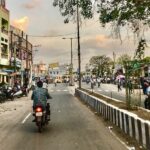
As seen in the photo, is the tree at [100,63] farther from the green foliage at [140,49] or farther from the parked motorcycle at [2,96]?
the green foliage at [140,49]

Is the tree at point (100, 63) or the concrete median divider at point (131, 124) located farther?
the tree at point (100, 63)

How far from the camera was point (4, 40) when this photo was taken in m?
75.1

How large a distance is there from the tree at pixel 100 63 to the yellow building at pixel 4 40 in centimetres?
8736

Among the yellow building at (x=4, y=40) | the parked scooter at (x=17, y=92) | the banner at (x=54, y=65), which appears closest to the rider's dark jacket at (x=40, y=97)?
the parked scooter at (x=17, y=92)

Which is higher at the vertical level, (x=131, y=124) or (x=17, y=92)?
(x=17, y=92)

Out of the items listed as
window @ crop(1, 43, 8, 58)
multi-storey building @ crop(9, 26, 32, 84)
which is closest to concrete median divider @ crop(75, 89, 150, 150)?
window @ crop(1, 43, 8, 58)

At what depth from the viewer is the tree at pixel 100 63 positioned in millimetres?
164500

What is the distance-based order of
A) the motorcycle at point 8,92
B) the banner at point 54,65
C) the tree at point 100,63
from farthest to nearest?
the banner at point 54,65
the tree at point 100,63
the motorcycle at point 8,92

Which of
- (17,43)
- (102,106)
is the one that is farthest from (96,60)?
(102,106)

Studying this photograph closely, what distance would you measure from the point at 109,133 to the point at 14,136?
125 inches

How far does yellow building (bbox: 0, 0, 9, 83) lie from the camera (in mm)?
73500

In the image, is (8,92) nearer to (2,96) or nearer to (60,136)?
(2,96)

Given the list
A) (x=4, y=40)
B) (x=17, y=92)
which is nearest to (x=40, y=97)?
(x=17, y=92)

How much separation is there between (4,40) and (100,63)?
96239 mm
